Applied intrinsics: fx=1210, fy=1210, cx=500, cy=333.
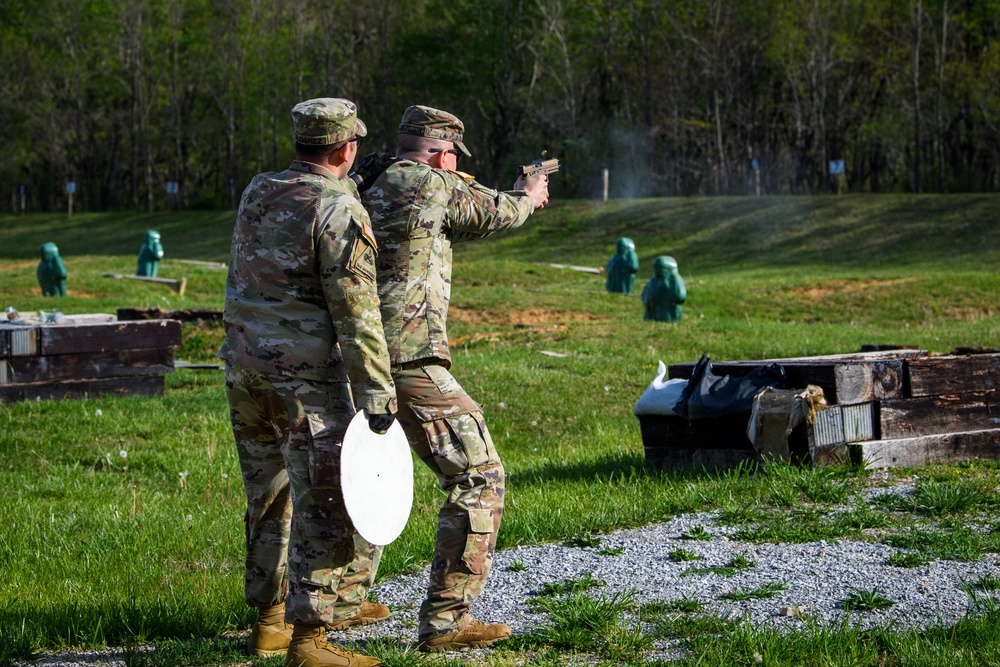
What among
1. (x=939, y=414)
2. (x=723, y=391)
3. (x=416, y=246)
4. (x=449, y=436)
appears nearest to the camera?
(x=449, y=436)

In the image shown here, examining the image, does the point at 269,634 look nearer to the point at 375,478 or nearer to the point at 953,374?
the point at 375,478

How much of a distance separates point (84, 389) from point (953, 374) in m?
7.32

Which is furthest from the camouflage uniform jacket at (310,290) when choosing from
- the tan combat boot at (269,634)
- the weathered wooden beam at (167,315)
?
the weathered wooden beam at (167,315)

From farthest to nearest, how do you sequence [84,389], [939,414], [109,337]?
[109,337] → [84,389] → [939,414]

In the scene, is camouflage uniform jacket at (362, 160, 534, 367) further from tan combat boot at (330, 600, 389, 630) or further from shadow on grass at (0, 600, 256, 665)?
shadow on grass at (0, 600, 256, 665)

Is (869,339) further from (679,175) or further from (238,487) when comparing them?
(679,175)

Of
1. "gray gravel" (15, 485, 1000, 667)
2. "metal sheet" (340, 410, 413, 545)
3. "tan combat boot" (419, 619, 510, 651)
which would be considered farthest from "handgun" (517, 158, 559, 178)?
"tan combat boot" (419, 619, 510, 651)

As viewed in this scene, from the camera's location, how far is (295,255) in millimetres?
4121

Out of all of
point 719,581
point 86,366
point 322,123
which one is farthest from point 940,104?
point 322,123

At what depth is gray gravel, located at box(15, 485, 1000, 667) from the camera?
4.53 m

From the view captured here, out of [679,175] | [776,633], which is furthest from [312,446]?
[679,175]

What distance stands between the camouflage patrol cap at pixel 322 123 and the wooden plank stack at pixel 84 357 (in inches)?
269

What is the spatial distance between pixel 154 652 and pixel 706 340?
1123 centimetres

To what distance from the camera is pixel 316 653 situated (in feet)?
13.4
